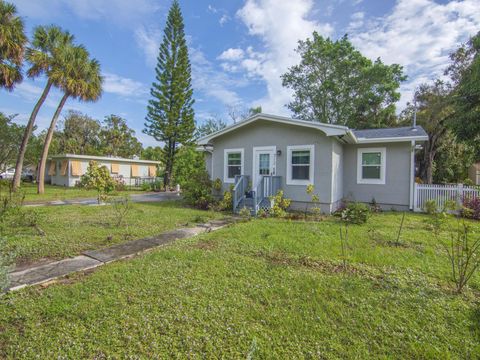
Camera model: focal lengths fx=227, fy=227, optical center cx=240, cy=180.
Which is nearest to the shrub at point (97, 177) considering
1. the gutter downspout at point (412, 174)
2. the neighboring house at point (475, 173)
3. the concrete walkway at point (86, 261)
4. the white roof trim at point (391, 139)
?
the concrete walkway at point (86, 261)

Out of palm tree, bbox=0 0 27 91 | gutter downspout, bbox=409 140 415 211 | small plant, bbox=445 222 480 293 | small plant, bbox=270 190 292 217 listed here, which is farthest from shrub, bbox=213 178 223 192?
palm tree, bbox=0 0 27 91

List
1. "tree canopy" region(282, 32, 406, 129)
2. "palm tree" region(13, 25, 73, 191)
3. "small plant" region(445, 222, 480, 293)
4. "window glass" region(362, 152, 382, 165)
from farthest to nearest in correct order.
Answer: "tree canopy" region(282, 32, 406, 129), "palm tree" region(13, 25, 73, 191), "window glass" region(362, 152, 382, 165), "small plant" region(445, 222, 480, 293)

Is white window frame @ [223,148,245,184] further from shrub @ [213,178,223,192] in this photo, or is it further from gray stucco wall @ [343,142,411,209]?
gray stucco wall @ [343,142,411,209]

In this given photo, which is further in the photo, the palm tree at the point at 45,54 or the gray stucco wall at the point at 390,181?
the palm tree at the point at 45,54

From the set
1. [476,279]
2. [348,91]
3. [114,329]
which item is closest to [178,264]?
[114,329]

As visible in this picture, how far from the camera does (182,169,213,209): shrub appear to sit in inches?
382

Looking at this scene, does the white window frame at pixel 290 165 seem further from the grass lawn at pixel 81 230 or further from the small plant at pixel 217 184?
the grass lawn at pixel 81 230

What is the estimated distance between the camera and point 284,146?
9062 mm

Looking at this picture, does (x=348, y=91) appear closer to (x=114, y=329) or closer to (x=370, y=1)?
(x=370, y=1)

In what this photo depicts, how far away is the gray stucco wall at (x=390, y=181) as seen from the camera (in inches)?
358

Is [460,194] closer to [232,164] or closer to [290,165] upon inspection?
[290,165]

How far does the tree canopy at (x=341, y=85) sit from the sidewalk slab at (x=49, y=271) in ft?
76.4

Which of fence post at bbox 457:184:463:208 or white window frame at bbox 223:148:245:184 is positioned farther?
white window frame at bbox 223:148:245:184

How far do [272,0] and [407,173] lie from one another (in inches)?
341
